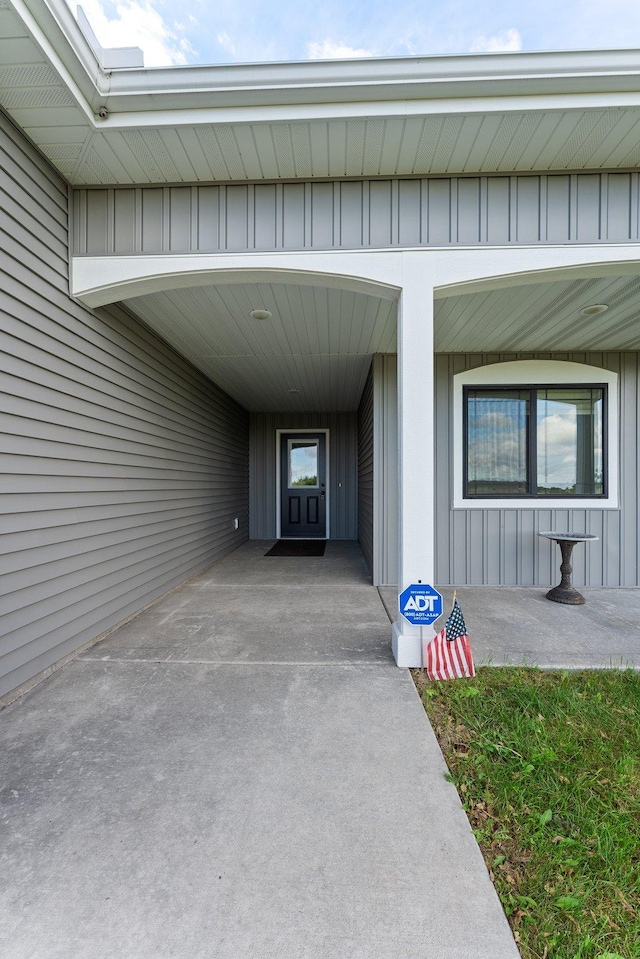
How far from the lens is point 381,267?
96.2 inches

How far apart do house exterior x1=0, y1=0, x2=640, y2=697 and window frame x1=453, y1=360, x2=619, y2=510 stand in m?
0.36

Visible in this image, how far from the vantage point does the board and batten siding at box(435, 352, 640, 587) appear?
13.1ft

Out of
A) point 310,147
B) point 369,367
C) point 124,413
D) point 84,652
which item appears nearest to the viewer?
point 310,147

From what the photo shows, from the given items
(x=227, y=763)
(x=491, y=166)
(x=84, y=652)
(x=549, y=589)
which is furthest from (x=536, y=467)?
(x=84, y=652)

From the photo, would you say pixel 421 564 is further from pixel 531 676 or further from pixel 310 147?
pixel 310 147

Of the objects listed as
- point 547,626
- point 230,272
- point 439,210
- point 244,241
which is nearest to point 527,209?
point 439,210

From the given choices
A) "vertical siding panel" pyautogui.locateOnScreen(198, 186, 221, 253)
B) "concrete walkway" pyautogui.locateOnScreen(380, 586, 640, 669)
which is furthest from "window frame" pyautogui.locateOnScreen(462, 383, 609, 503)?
"vertical siding panel" pyautogui.locateOnScreen(198, 186, 221, 253)

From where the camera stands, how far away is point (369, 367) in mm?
4625

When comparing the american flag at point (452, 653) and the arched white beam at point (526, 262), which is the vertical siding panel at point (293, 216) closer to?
the arched white beam at point (526, 262)

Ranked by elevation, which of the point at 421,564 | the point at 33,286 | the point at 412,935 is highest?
the point at 33,286

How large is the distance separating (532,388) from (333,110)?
3.05 meters

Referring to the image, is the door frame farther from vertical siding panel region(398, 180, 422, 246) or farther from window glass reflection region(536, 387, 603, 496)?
vertical siding panel region(398, 180, 422, 246)

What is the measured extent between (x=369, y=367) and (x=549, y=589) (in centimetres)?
290

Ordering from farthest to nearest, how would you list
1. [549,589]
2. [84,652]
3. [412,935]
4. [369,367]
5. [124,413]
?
[369,367], [549,589], [124,413], [84,652], [412,935]
